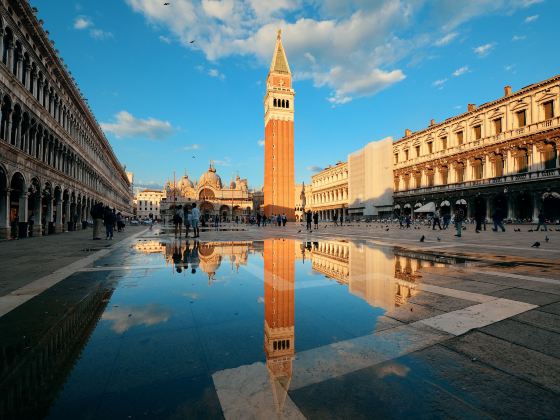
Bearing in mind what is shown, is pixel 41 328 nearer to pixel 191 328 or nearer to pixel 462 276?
pixel 191 328

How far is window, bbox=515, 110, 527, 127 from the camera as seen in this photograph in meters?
31.0

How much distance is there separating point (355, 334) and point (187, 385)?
1.62m

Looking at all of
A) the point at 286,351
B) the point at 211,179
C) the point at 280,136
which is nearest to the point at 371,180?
the point at 280,136

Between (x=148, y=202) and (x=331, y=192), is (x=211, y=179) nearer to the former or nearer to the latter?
(x=331, y=192)

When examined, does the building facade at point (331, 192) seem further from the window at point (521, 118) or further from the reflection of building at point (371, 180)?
the window at point (521, 118)

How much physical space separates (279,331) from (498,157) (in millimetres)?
39663

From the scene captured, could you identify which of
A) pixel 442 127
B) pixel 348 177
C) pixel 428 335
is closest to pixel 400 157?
pixel 442 127

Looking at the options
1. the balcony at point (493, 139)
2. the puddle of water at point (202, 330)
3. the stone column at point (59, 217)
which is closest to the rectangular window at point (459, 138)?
the balcony at point (493, 139)

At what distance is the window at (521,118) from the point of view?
31030mm

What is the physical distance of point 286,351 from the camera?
8.54ft

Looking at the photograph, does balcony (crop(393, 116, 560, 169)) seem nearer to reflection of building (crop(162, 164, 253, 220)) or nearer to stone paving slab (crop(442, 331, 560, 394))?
stone paving slab (crop(442, 331, 560, 394))

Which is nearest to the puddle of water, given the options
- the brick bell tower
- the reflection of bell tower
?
the reflection of bell tower

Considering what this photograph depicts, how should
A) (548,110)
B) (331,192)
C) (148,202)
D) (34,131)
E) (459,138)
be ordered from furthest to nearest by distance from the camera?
(148,202) < (331,192) < (459,138) < (548,110) < (34,131)

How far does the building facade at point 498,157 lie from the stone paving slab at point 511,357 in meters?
23.9
